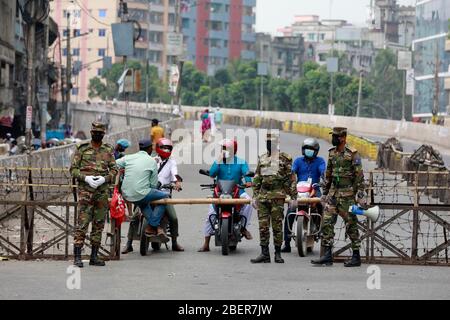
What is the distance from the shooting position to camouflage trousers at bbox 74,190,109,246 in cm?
1470

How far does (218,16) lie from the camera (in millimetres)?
192125

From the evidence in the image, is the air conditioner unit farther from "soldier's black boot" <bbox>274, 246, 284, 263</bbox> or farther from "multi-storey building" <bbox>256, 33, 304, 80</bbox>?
"soldier's black boot" <bbox>274, 246, 284, 263</bbox>

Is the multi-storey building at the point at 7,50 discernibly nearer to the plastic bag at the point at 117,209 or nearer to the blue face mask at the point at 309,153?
the blue face mask at the point at 309,153

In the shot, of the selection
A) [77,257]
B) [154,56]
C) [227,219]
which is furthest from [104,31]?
[77,257]

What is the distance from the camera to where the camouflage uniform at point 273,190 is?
613 inches

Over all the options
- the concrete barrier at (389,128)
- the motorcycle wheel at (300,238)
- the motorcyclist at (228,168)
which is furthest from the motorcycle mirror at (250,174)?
the concrete barrier at (389,128)

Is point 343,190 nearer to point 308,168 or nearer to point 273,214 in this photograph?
point 273,214

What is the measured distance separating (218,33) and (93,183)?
17946cm

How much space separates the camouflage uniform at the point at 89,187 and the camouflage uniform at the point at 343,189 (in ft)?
8.84

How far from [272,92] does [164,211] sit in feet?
392

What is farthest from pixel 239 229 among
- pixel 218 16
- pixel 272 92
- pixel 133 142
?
pixel 218 16
